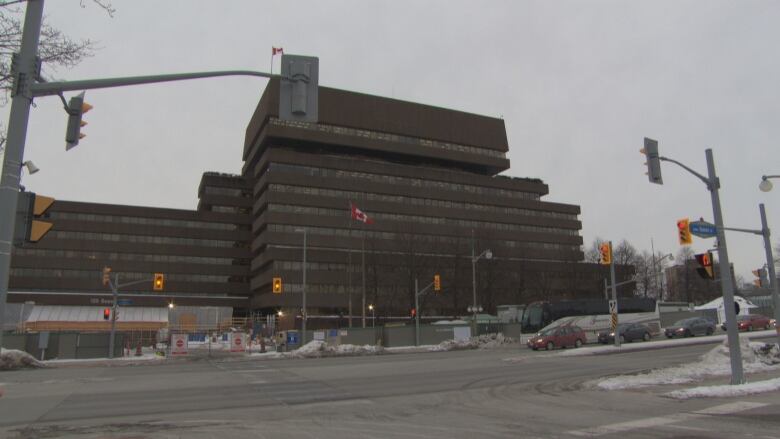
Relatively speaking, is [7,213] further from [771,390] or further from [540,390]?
[771,390]

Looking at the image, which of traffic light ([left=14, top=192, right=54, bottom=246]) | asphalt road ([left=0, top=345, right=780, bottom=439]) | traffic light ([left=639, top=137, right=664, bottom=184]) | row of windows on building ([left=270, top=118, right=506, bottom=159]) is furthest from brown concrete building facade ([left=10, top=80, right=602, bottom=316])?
traffic light ([left=14, top=192, right=54, bottom=246])

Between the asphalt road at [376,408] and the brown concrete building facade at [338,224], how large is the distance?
58.5 meters

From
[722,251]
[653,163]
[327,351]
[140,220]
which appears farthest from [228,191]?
[722,251]

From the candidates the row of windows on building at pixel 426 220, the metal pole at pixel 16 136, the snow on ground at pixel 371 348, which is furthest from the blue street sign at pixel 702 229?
the row of windows on building at pixel 426 220

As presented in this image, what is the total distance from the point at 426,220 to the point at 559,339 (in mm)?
67711

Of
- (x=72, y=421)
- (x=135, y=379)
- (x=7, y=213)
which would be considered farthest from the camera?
(x=135, y=379)

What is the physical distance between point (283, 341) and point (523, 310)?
27.3 m

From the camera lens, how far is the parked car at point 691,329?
1784 inches

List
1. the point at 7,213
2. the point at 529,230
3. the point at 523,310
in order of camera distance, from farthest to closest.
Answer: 1. the point at 529,230
2. the point at 523,310
3. the point at 7,213

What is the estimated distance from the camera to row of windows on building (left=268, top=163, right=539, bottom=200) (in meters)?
99.4

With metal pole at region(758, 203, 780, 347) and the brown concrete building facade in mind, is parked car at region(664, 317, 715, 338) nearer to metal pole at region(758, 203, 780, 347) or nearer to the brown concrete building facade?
metal pole at region(758, 203, 780, 347)

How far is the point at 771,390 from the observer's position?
48.7 feet

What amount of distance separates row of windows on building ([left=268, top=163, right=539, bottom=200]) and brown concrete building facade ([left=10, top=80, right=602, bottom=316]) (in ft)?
0.84

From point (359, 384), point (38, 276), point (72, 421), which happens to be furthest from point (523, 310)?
point (38, 276)
